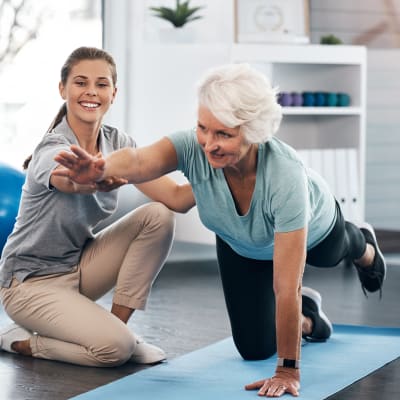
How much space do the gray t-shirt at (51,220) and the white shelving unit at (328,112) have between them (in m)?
2.15

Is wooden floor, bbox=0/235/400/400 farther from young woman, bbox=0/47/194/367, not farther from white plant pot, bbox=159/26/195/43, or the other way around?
white plant pot, bbox=159/26/195/43

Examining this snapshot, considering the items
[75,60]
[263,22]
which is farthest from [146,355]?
[263,22]

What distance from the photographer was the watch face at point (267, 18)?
207 inches

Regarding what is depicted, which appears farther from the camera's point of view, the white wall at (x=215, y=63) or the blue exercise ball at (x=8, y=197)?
the white wall at (x=215, y=63)

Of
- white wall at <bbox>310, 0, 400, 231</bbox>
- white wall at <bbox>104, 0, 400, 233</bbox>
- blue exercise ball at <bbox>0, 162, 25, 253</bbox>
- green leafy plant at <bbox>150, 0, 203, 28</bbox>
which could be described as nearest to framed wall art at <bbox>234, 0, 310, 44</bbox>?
white wall at <bbox>104, 0, 400, 233</bbox>

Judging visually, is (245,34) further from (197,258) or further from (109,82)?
(109,82)

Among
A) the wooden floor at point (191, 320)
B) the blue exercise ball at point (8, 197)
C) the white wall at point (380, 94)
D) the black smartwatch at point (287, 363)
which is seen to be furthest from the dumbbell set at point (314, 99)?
the black smartwatch at point (287, 363)

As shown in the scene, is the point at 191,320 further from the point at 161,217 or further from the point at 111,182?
the point at 111,182

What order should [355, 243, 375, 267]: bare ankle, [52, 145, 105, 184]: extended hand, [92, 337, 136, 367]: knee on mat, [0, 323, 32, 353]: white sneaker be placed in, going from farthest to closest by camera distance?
[355, 243, 375, 267]: bare ankle → [0, 323, 32, 353]: white sneaker → [92, 337, 136, 367]: knee on mat → [52, 145, 105, 184]: extended hand

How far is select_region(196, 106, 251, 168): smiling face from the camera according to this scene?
2404mm

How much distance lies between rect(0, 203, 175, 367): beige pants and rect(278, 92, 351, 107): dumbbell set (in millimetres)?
2318

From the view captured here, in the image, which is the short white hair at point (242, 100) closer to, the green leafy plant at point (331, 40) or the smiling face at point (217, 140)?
the smiling face at point (217, 140)

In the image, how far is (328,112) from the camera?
17.3ft

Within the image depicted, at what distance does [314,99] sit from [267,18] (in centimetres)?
53
